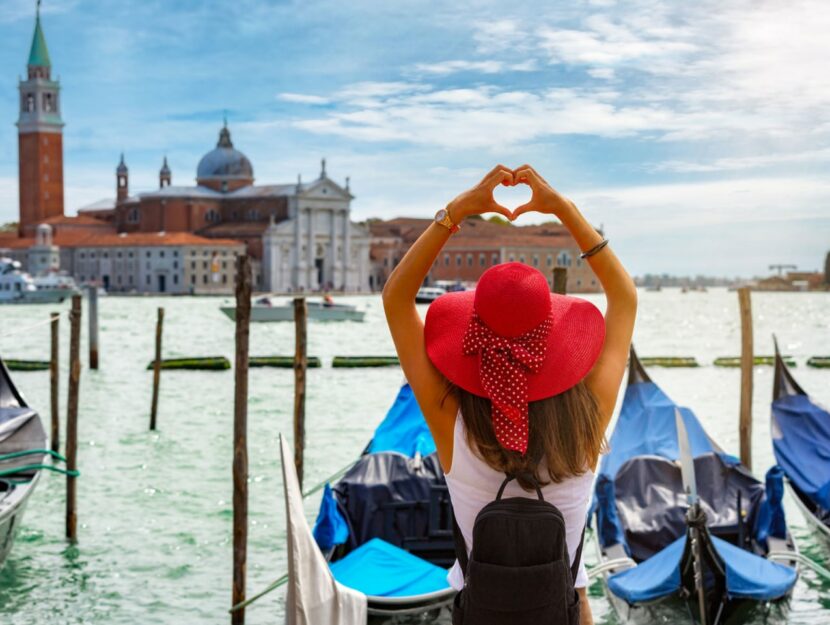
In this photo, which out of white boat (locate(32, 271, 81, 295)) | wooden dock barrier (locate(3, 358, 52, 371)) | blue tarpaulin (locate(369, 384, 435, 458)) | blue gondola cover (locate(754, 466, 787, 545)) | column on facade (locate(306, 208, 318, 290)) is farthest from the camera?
column on facade (locate(306, 208, 318, 290))

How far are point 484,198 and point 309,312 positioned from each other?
86.5ft

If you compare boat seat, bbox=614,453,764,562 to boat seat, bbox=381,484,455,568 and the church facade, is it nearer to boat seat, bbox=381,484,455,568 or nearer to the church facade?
boat seat, bbox=381,484,455,568

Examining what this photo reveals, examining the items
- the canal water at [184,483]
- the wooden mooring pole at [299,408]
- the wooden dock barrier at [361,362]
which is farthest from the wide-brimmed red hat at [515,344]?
the wooden dock barrier at [361,362]

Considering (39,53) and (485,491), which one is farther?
→ (39,53)

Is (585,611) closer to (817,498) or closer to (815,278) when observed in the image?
(817,498)

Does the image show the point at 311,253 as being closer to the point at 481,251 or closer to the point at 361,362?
the point at 481,251

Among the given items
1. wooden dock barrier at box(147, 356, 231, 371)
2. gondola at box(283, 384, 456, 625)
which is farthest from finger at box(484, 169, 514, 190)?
wooden dock barrier at box(147, 356, 231, 371)

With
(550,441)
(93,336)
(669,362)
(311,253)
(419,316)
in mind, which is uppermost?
(311,253)

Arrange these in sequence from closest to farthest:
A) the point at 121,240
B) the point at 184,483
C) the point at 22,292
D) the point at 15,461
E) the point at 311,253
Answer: the point at 15,461, the point at 184,483, the point at 22,292, the point at 121,240, the point at 311,253

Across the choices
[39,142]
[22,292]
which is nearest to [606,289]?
[22,292]

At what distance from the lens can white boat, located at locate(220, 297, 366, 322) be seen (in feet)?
84.7

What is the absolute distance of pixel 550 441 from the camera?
1.11 m

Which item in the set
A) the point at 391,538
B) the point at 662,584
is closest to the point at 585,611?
the point at 662,584

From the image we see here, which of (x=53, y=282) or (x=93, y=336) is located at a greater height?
(x=53, y=282)
